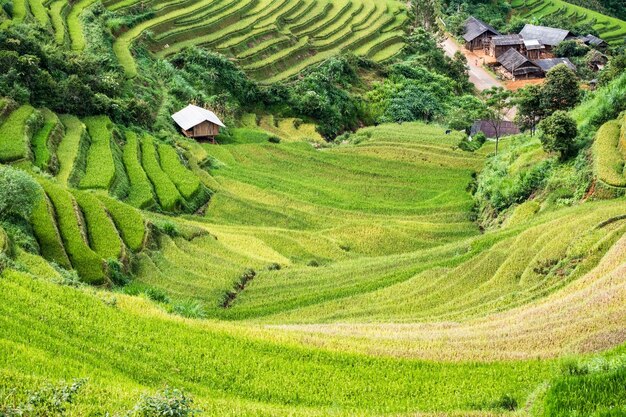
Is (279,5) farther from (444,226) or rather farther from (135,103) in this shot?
(444,226)

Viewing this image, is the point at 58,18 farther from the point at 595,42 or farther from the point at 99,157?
the point at 595,42

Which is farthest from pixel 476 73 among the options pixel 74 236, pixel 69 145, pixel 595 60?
pixel 74 236

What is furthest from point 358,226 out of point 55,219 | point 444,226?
point 55,219

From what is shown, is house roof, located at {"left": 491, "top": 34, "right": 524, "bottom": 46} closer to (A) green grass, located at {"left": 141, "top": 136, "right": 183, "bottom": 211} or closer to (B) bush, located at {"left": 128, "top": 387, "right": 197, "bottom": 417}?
(A) green grass, located at {"left": 141, "top": 136, "right": 183, "bottom": 211}

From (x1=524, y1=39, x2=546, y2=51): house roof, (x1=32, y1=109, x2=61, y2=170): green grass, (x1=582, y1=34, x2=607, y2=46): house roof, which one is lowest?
(x1=582, y1=34, x2=607, y2=46): house roof

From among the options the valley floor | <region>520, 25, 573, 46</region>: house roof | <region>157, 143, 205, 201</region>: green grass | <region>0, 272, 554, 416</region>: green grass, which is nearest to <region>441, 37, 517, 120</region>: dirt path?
<region>520, 25, 573, 46</region>: house roof
